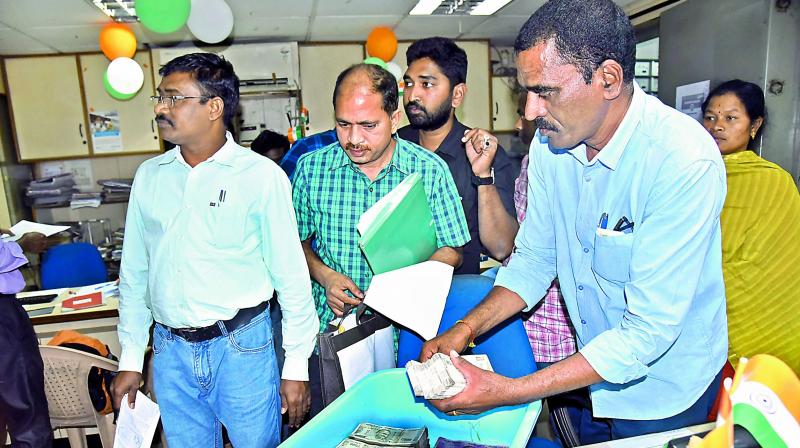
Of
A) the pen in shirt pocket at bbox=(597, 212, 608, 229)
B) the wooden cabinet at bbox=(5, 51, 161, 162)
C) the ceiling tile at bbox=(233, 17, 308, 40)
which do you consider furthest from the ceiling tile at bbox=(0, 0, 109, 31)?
the pen in shirt pocket at bbox=(597, 212, 608, 229)

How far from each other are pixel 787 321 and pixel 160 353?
6.40 ft

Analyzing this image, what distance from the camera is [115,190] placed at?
16.6ft

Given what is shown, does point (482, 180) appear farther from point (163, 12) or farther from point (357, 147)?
point (163, 12)

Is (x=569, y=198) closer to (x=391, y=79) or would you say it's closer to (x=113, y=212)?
(x=391, y=79)

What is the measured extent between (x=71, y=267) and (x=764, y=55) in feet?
14.5

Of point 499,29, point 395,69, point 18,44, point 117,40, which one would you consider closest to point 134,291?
point 117,40

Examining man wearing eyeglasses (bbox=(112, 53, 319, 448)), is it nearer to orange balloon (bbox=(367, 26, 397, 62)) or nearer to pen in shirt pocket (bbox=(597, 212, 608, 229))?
pen in shirt pocket (bbox=(597, 212, 608, 229))

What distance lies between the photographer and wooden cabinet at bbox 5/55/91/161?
15.3ft

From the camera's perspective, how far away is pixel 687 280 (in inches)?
37.3

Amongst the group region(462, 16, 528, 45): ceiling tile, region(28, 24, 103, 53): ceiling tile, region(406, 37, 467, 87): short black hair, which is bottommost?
region(406, 37, 467, 87): short black hair

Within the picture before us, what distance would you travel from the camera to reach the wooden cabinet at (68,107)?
184 inches

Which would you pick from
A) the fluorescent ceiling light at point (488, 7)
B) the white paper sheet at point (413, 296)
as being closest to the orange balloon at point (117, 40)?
the fluorescent ceiling light at point (488, 7)

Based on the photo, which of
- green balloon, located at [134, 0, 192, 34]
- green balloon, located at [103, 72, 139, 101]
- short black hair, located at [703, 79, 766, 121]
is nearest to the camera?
short black hair, located at [703, 79, 766, 121]

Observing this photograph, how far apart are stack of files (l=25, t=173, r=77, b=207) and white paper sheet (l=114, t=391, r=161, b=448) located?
4238mm
